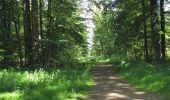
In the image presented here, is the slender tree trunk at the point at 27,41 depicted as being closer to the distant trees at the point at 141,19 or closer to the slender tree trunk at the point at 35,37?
the slender tree trunk at the point at 35,37

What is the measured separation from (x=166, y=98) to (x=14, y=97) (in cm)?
546

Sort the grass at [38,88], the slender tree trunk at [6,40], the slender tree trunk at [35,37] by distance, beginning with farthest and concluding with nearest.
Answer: the slender tree trunk at [6,40] < the slender tree trunk at [35,37] < the grass at [38,88]

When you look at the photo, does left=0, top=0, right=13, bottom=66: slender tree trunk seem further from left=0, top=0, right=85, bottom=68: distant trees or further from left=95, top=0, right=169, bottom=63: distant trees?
left=95, top=0, right=169, bottom=63: distant trees

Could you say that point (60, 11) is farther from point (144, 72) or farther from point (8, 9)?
point (144, 72)

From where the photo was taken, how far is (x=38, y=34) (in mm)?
25625

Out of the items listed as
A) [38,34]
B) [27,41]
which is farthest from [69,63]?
[27,41]

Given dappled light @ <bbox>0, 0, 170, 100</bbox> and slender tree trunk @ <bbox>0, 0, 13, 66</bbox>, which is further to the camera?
slender tree trunk @ <bbox>0, 0, 13, 66</bbox>

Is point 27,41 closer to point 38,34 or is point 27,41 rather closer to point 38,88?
point 38,34

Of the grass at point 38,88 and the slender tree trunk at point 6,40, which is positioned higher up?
the slender tree trunk at point 6,40

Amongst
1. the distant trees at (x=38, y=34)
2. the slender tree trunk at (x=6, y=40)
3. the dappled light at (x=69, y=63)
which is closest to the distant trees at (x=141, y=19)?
the dappled light at (x=69, y=63)

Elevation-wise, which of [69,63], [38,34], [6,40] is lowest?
[69,63]

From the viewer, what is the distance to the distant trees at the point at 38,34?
2486 centimetres

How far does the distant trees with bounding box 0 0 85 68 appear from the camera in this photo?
24859 mm

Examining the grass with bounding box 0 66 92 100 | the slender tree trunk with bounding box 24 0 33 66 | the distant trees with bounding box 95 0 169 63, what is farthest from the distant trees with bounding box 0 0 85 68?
the grass with bounding box 0 66 92 100
